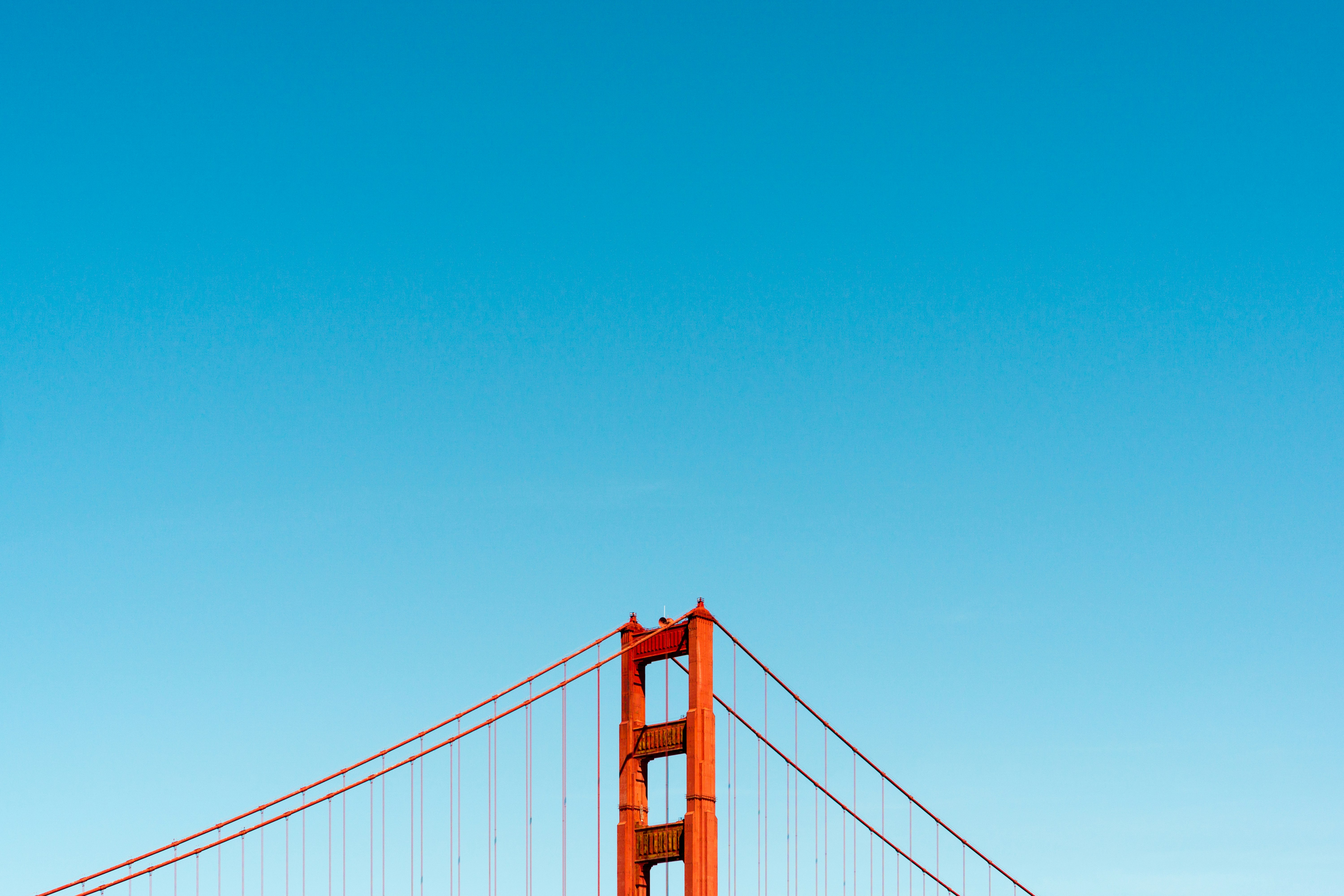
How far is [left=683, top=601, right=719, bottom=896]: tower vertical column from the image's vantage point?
3762 cm

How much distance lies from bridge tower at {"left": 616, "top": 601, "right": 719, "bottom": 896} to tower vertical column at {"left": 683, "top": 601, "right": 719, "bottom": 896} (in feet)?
0.05

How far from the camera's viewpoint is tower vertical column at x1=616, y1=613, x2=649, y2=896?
3916 centimetres

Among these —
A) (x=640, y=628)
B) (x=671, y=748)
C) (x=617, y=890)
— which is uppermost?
(x=640, y=628)

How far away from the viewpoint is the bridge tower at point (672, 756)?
38.0 meters

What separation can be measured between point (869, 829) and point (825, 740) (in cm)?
352

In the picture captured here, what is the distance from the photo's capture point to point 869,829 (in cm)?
5334

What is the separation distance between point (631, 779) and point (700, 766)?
6.91ft

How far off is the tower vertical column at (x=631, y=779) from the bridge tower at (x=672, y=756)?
15 mm

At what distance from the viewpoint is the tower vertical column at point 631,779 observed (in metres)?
39.2

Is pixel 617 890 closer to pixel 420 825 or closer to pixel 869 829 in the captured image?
pixel 420 825

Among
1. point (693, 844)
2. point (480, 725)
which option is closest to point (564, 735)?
point (480, 725)

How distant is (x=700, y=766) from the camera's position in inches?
1518

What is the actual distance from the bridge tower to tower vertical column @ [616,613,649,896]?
0.05ft

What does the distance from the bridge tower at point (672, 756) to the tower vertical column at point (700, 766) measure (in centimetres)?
1
